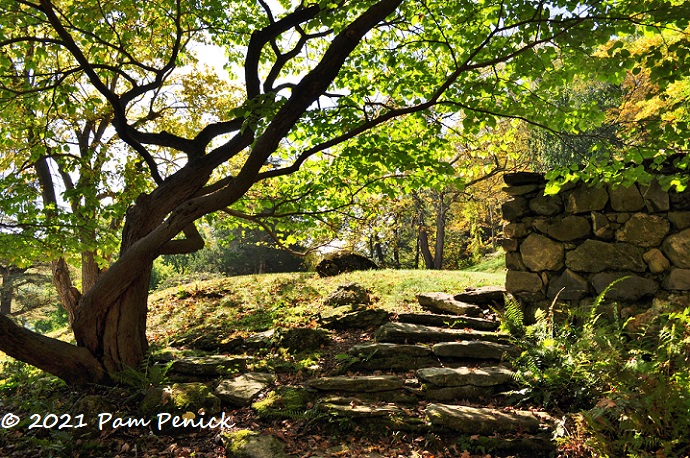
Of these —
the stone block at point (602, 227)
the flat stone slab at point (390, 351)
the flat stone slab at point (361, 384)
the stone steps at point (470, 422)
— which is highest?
the stone block at point (602, 227)

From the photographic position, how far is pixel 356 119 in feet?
19.2

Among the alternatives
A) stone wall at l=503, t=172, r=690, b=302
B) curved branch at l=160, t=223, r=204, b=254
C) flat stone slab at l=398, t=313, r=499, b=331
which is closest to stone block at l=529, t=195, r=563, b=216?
stone wall at l=503, t=172, r=690, b=302

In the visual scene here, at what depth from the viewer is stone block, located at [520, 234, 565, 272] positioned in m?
6.75

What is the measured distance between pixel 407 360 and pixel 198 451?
2.92 m

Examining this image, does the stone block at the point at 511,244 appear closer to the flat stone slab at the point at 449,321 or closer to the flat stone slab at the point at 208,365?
the flat stone slab at the point at 449,321

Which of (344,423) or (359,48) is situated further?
(359,48)

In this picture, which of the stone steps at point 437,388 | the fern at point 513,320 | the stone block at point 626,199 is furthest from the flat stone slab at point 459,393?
the stone block at point 626,199

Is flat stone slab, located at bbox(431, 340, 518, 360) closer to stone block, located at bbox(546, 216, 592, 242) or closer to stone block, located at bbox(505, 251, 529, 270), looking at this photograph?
stone block, located at bbox(505, 251, 529, 270)

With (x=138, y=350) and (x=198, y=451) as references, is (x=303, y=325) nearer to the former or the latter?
(x=138, y=350)

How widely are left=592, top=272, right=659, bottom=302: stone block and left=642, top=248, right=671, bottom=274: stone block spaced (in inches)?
7.0

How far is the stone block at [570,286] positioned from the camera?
6480mm

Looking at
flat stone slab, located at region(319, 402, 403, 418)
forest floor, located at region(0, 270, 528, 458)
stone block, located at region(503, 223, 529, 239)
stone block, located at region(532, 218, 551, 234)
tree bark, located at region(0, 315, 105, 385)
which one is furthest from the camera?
stone block, located at region(503, 223, 529, 239)

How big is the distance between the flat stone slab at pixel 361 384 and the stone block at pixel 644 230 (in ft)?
13.2

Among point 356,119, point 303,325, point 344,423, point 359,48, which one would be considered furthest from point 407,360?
point 359,48
